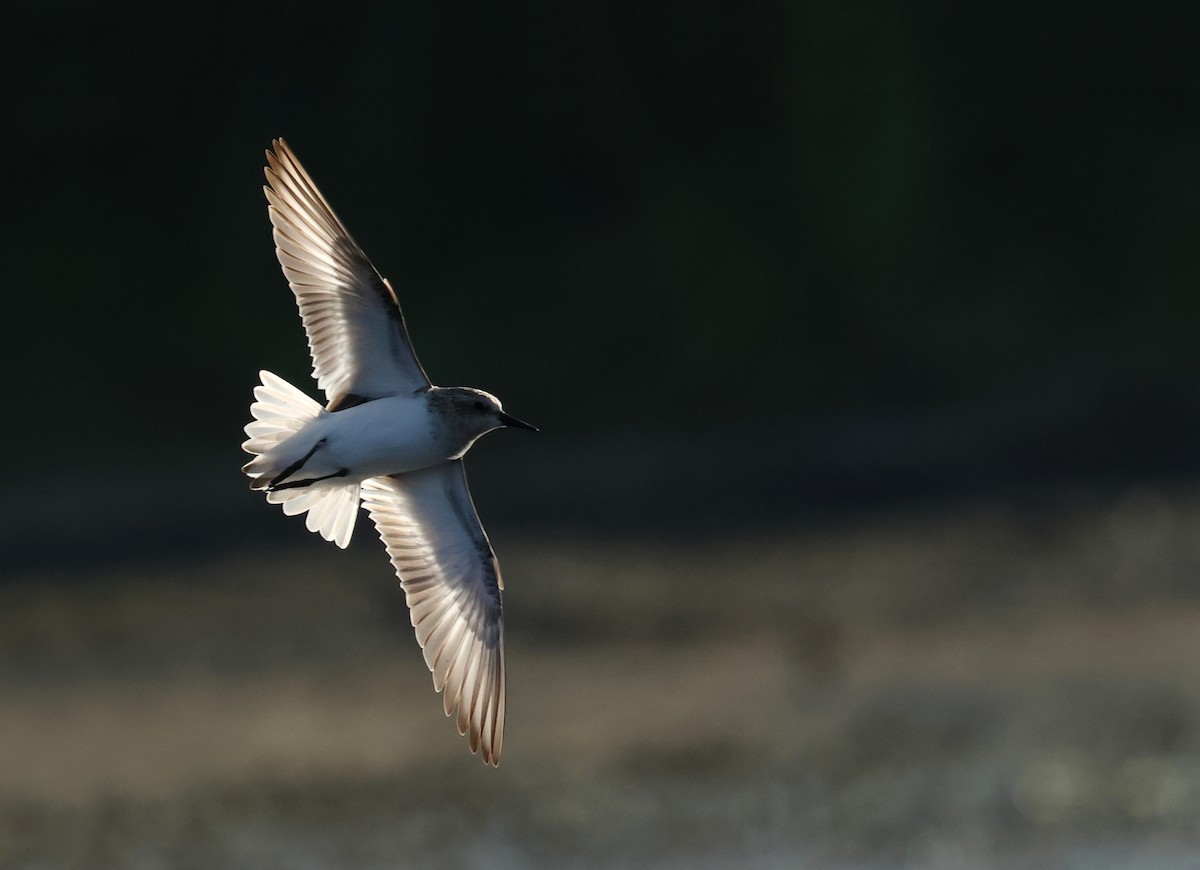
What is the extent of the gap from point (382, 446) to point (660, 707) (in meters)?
7.67

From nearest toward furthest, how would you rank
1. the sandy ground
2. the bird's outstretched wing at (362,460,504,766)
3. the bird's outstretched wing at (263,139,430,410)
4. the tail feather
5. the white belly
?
the white belly < the tail feather < the bird's outstretched wing at (263,139,430,410) < the bird's outstretched wing at (362,460,504,766) < the sandy ground

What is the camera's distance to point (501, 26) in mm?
19031

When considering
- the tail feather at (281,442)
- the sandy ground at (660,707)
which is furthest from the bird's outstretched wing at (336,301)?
the sandy ground at (660,707)

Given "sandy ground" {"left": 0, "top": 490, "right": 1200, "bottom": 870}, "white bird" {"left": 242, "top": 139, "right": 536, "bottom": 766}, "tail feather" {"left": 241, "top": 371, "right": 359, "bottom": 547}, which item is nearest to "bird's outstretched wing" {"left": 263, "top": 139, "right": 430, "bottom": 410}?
"white bird" {"left": 242, "top": 139, "right": 536, "bottom": 766}

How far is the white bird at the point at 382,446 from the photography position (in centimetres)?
615

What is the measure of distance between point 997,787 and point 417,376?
23.3 ft

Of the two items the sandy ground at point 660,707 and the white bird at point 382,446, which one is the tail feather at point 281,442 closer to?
the white bird at point 382,446

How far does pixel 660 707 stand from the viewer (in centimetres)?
1341

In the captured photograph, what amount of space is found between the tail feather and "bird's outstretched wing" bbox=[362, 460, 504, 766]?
0.69ft

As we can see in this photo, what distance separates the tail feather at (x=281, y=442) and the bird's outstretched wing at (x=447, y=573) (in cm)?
21

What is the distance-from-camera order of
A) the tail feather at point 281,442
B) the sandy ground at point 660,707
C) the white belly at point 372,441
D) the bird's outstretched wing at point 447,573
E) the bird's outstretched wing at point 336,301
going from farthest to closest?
the sandy ground at point 660,707 → the bird's outstretched wing at point 447,573 → the bird's outstretched wing at point 336,301 → the tail feather at point 281,442 → the white belly at point 372,441

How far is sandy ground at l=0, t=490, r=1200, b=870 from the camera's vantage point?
38.3ft

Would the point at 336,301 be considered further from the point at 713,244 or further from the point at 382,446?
the point at 713,244

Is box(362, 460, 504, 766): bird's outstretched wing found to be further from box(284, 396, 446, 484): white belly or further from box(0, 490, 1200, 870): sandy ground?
box(0, 490, 1200, 870): sandy ground
